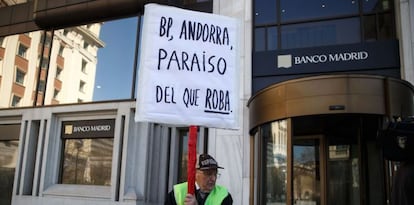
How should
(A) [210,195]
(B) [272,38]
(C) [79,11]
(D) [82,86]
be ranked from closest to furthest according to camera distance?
(A) [210,195] < (B) [272,38] < (D) [82,86] < (C) [79,11]

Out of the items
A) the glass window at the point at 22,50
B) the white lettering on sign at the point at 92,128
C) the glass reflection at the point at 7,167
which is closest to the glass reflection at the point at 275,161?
the white lettering on sign at the point at 92,128

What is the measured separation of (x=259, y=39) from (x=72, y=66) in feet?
22.1

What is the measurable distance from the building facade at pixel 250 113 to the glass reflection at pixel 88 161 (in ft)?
0.11

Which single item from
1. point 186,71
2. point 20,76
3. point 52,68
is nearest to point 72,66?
point 52,68

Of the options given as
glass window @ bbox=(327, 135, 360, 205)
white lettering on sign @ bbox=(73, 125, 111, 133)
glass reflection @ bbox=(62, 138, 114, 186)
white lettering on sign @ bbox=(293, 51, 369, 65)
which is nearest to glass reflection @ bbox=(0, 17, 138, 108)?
white lettering on sign @ bbox=(73, 125, 111, 133)

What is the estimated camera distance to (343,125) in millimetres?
9438

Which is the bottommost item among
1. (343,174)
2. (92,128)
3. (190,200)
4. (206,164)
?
(190,200)

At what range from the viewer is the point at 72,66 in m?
15.4

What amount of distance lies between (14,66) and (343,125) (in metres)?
12.2

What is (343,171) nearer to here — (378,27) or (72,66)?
(378,27)

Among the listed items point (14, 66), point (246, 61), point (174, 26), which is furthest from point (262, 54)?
point (14, 66)

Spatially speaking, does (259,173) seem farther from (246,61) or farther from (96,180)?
(96,180)

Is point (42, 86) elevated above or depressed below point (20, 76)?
below

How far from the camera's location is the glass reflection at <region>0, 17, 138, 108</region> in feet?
47.8
